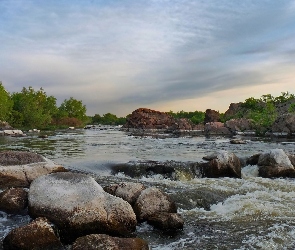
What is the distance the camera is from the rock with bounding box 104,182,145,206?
9.01m

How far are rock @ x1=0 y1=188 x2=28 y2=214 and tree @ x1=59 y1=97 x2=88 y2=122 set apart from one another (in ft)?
404

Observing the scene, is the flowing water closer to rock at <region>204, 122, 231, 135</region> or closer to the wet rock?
the wet rock

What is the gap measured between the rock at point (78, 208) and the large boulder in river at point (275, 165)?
9174mm

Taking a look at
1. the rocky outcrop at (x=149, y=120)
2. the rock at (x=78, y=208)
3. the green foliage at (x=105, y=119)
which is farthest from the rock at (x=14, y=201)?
the green foliage at (x=105, y=119)

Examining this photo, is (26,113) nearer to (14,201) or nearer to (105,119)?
(14,201)

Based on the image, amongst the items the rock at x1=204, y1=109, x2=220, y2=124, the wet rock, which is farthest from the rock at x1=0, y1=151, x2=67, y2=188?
the rock at x1=204, y1=109, x2=220, y2=124

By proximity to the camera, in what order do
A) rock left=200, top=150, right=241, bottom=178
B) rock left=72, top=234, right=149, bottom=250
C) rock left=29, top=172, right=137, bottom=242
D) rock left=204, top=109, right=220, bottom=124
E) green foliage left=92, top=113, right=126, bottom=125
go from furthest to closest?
green foliage left=92, top=113, right=126, bottom=125
rock left=204, top=109, right=220, bottom=124
rock left=200, top=150, right=241, bottom=178
rock left=29, top=172, right=137, bottom=242
rock left=72, top=234, right=149, bottom=250

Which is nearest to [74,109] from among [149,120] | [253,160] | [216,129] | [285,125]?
[149,120]

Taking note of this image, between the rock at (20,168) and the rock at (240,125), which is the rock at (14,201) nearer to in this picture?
the rock at (20,168)

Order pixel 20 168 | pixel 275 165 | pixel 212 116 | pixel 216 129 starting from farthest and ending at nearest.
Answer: pixel 212 116 → pixel 216 129 → pixel 275 165 → pixel 20 168

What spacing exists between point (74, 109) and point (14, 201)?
412 ft

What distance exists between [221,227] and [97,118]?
180m

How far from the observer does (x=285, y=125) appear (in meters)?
48.4

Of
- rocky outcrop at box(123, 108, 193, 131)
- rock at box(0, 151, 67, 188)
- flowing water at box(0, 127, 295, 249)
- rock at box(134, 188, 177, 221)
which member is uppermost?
rocky outcrop at box(123, 108, 193, 131)
